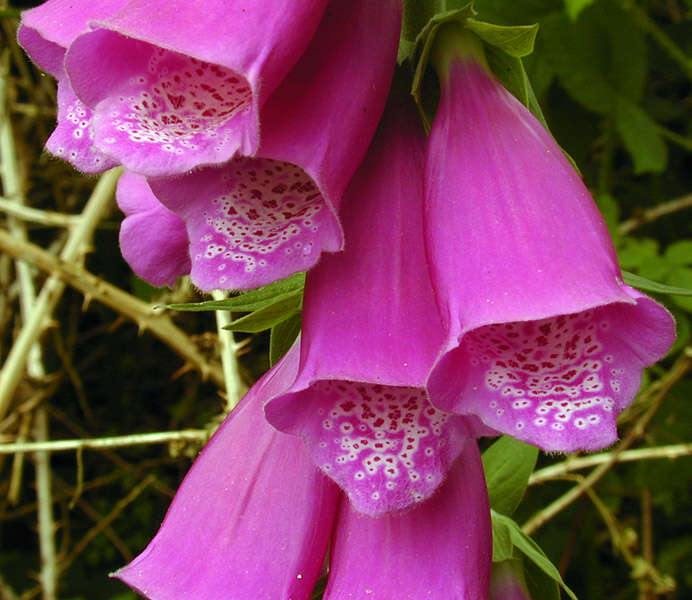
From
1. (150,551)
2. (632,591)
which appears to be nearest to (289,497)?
(150,551)

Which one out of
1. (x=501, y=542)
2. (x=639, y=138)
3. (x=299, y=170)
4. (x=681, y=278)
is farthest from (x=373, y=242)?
(x=639, y=138)

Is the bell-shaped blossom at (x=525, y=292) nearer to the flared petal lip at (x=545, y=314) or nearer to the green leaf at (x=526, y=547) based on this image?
the flared petal lip at (x=545, y=314)

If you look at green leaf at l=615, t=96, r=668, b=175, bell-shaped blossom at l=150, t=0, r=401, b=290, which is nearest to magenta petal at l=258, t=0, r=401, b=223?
bell-shaped blossom at l=150, t=0, r=401, b=290

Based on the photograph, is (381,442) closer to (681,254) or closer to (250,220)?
(250,220)

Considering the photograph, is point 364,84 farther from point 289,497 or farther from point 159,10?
point 289,497

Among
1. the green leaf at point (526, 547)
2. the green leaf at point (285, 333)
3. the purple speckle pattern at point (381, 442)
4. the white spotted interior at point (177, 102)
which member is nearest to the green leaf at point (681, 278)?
the green leaf at point (526, 547)

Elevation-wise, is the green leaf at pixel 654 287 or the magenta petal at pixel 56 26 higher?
the magenta petal at pixel 56 26
